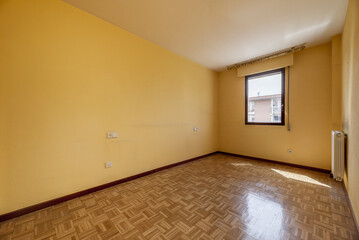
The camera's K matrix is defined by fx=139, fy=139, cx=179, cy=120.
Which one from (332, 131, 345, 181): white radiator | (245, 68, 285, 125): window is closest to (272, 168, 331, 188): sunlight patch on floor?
(332, 131, 345, 181): white radiator

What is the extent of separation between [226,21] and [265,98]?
249 centimetres

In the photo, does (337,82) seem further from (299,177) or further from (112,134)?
(112,134)

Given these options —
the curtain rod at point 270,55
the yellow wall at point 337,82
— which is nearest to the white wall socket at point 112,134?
the curtain rod at point 270,55

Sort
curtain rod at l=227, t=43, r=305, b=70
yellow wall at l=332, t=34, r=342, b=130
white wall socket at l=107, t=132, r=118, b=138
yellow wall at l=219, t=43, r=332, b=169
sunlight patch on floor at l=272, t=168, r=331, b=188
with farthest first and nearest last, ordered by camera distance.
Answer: curtain rod at l=227, t=43, r=305, b=70, yellow wall at l=219, t=43, r=332, b=169, yellow wall at l=332, t=34, r=342, b=130, sunlight patch on floor at l=272, t=168, r=331, b=188, white wall socket at l=107, t=132, r=118, b=138

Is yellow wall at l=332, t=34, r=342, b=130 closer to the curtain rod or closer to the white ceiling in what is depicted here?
the white ceiling

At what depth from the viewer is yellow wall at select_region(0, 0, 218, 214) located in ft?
5.72

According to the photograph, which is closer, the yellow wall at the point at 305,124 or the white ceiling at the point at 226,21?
the white ceiling at the point at 226,21

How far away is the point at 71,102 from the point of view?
2.13 m

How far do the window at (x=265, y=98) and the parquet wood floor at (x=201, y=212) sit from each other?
168 centimetres

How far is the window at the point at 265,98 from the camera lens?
3701 mm

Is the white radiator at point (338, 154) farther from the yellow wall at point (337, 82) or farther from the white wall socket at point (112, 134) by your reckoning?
the white wall socket at point (112, 134)

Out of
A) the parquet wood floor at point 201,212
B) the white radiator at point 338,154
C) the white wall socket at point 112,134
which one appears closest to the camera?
the parquet wood floor at point 201,212

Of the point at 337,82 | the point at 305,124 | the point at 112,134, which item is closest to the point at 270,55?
the point at 337,82

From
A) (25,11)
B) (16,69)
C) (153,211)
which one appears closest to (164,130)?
(153,211)
